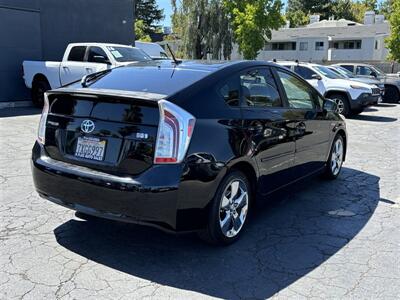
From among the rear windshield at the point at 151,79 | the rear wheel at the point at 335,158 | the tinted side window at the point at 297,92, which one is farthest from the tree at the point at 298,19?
the rear windshield at the point at 151,79

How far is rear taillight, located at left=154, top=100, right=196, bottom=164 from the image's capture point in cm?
364

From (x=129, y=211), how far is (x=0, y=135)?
6856 millimetres

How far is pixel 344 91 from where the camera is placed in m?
14.5

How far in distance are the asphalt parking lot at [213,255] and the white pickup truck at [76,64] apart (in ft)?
23.8

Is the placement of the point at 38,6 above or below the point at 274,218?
above

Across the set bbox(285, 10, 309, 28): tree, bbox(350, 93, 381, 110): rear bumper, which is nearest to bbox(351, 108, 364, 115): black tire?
bbox(350, 93, 381, 110): rear bumper

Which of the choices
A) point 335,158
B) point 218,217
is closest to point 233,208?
point 218,217

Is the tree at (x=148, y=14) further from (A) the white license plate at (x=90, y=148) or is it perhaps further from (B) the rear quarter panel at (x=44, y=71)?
(A) the white license plate at (x=90, y=148)

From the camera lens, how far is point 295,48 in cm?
5197

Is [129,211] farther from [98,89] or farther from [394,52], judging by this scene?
[394,52]

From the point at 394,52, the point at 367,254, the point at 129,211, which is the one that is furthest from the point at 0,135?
the point at 394,52

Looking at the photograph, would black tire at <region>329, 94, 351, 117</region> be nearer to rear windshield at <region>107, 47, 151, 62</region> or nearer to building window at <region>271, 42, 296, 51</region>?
rear windshield at <region>107, 47, 151, 62</region>

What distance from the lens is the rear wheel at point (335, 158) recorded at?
21.4 feet

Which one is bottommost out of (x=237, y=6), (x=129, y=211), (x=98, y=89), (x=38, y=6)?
(x=129, y=211)
